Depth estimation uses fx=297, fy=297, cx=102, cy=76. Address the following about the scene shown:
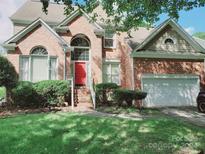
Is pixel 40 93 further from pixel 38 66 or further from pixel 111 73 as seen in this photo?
pixel 111 73

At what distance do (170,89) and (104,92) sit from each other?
5588 millimetres

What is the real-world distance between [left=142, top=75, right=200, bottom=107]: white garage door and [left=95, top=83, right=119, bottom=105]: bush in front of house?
2.76m

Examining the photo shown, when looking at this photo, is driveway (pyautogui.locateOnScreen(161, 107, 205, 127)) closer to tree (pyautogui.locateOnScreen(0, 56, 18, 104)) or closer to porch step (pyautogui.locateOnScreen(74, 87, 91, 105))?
porch step (pyautogui.locateOnScreen(74, 87, 91, 105))

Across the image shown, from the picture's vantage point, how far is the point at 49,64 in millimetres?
22891

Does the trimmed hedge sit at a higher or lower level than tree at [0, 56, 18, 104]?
lower

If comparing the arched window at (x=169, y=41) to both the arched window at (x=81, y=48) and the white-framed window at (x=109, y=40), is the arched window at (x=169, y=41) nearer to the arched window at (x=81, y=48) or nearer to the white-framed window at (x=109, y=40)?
the white-framed window at (x=109, y=40)

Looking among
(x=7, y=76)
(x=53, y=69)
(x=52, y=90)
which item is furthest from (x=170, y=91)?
(x=7, y=76)

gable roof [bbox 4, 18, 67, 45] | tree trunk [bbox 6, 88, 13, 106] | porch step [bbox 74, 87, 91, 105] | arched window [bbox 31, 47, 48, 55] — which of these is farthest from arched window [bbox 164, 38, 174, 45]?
tree trunk [bbox 6, 88, 13, 106]

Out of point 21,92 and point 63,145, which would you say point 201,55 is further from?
point 63,145

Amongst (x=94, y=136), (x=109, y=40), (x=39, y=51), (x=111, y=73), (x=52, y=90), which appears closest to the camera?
(x=94, y=136)

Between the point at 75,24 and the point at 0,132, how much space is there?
14963mm

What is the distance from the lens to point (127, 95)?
2116 cm

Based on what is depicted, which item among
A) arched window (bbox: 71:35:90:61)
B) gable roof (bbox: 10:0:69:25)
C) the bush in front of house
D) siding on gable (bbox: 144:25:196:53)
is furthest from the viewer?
gable roof (bbox: 10:0:69:25)

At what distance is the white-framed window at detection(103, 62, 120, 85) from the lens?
25.9m
